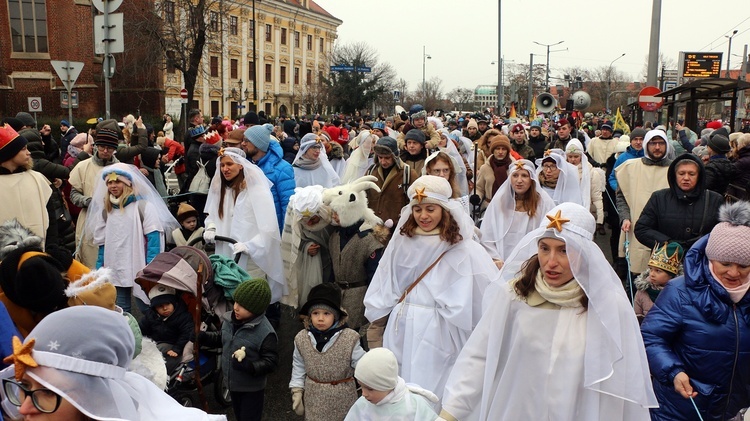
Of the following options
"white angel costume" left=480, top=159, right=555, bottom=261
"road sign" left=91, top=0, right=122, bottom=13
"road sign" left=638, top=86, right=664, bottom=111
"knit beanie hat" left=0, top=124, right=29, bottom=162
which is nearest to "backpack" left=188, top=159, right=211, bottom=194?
"road sign" left=91, top=0, right=122, bottom=13

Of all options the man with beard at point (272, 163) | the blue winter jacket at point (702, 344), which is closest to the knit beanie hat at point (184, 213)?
the man with beard at point (272, 163)

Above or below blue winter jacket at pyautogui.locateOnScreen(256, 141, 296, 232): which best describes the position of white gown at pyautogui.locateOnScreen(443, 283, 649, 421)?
below

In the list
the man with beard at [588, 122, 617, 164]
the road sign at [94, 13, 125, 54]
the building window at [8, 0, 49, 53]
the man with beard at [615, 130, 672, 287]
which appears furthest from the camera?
the building window at [8, 0, 49, 53]

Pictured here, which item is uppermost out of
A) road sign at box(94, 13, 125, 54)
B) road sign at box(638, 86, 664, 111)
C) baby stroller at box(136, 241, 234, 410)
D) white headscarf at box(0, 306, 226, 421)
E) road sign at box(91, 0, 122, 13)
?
road sign at box(91, 0, 122, 13)

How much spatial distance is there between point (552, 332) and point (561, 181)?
4.82 meters

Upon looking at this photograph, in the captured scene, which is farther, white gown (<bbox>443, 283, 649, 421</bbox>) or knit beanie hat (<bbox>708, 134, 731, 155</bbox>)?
knit beanie hat (<bbox>708, 134, 731, 155</bbox>)

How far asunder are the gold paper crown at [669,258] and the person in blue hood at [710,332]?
1.47 m

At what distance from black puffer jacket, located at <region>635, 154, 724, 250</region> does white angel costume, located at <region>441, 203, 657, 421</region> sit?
10.2ft

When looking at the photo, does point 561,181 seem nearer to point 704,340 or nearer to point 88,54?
point 704,340

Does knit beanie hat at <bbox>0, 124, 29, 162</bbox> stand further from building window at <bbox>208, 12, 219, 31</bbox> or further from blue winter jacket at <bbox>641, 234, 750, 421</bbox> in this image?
building window at <bbox>208, 12, 219, 31</bbox>

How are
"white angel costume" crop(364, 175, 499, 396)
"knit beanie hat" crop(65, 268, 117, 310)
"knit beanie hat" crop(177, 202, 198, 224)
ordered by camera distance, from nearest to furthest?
1. "knit beanie hat" crop(65, 268, 117, 310)
2. "white angel costume" crop(364, 175, 499, 396)
3. "knit beanie hat" crop(177, 202, 198, 224)

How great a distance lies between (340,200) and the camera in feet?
19.7

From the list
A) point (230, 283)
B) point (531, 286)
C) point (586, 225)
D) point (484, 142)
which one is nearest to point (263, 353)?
point (230, 283)

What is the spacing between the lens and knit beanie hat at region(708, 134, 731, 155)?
9102 mm
